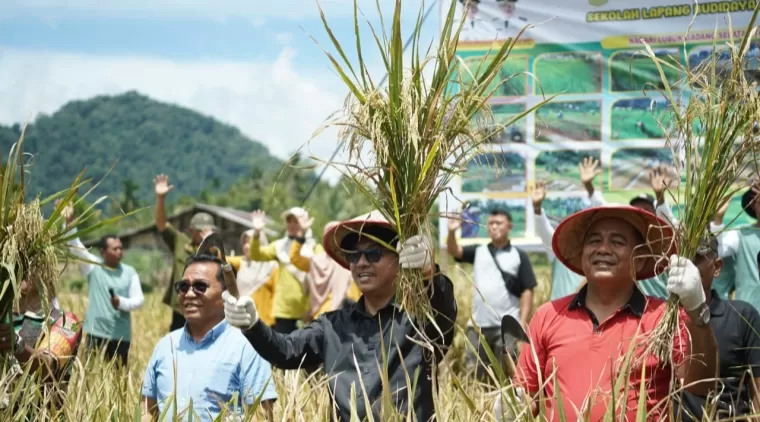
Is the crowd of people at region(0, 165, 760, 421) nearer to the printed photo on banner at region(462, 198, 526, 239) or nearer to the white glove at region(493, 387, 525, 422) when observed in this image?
the white glove at region(493, 387, 525, 422)

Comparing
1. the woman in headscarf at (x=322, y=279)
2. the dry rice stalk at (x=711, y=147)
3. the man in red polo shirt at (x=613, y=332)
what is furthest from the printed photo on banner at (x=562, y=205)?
the dry rice stalk at (x=711, y=147)

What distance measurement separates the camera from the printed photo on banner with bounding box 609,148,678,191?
843 centimetres

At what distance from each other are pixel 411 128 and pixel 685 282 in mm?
1061

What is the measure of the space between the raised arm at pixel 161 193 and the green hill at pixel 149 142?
139107 millimetres

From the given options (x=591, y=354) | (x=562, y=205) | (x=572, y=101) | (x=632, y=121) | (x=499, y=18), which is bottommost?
(x=591, y=354)

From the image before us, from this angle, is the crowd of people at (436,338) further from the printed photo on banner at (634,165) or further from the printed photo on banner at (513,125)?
the printed photo on banner at (513,125)

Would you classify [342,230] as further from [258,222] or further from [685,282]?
[258,222]

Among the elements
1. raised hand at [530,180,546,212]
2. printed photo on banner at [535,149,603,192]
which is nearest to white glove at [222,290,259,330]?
raised hand at [530,180,546,212]

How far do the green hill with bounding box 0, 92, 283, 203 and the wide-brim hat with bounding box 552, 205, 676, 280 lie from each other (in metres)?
144

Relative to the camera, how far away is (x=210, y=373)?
4453mm

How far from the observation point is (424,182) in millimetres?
3738

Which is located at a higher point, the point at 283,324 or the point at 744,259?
the point at 744,259

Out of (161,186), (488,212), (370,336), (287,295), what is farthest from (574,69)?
(370,336)

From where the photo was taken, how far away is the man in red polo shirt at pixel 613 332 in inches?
136
